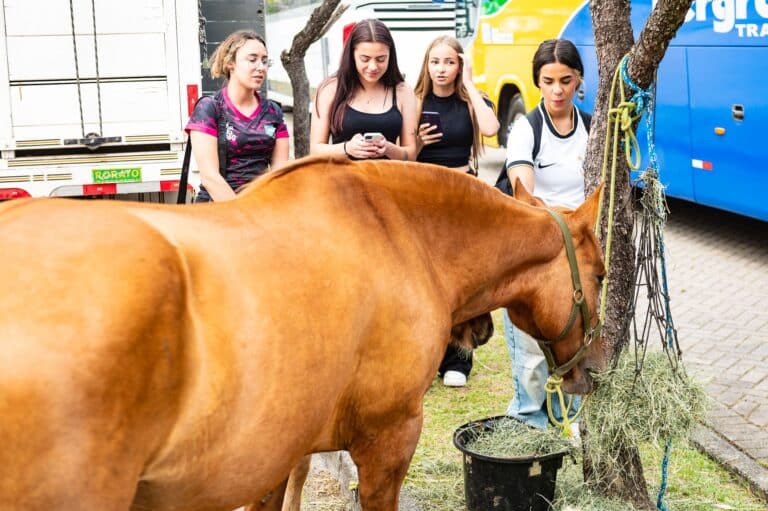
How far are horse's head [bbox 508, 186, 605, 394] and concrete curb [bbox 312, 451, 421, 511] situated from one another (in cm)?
117

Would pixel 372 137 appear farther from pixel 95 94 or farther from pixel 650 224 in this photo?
pixel 95 94

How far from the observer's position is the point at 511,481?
431 cm

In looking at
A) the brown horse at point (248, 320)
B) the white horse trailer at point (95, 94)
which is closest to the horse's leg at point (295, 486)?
the brown horse at point (248, 320)

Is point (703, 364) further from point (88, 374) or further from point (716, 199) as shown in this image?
point (88, 374)

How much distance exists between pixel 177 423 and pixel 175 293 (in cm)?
34

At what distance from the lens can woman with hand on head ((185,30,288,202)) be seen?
18.2 feet

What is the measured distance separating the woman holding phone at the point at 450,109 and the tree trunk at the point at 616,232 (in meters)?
1.67

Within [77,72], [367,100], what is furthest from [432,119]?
[77,72]

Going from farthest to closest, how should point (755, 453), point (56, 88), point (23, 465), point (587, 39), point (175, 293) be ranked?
point (587, 39) → point (56, 88) → point (755, 453) → point (175, 293) → point (23, 465)

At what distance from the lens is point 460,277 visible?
3.65 m

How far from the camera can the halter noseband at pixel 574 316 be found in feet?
12.3

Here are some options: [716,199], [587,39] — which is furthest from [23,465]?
[587,39]

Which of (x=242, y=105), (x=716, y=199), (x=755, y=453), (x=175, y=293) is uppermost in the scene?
(x=242, y=105)

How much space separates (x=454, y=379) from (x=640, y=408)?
2.34m
